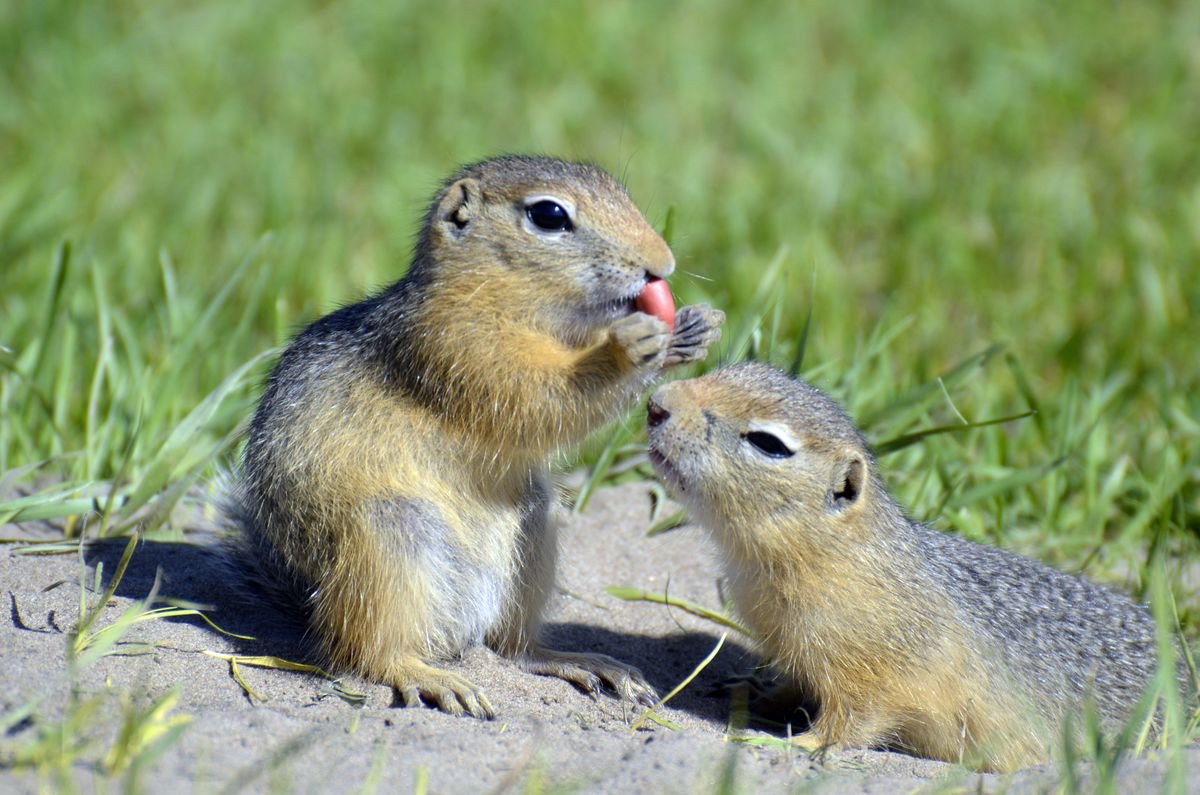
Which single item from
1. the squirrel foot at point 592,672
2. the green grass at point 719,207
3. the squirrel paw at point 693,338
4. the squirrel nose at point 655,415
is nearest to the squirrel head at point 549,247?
the squirrel paw at point 693,338

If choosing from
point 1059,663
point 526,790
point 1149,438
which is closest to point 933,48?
point 1149,438

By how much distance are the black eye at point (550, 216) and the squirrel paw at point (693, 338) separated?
0.48 m

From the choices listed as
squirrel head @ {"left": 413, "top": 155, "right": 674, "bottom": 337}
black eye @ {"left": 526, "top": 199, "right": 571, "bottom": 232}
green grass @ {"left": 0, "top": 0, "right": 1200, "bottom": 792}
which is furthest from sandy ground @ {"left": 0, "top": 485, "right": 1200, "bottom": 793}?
black eye @ {"left": 526, "top": 199, "right": 571, "bottom": 232}

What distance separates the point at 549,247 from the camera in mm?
4285

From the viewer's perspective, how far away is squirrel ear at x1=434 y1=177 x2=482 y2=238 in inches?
175

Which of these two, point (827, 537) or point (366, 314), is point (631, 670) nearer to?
point (827, 537)

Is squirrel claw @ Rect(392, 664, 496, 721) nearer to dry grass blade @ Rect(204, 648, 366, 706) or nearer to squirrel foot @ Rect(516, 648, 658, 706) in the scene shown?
dry grass blade @ Rect(204, 648, 366, 706)

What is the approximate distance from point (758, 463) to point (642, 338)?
537 mm

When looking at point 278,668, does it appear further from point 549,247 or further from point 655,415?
point 549,247

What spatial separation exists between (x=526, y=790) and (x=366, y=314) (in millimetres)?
2098

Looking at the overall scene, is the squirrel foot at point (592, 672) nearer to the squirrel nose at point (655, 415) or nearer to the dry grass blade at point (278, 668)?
the dry grass blade at point (278, 668)

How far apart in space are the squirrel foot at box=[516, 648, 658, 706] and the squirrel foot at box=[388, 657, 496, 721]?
448mm

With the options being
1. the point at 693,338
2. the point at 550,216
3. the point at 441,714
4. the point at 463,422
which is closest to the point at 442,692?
the point at 441,714

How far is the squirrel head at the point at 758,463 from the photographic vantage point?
419cm
